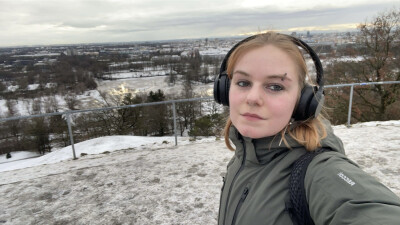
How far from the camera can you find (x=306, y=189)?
869 mm

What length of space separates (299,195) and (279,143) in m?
0.23

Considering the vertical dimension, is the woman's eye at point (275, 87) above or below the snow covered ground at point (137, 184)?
above

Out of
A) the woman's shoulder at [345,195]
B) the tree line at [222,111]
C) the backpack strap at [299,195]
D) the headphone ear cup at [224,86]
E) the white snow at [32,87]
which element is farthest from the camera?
the white snow at [32,87]

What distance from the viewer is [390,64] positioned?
15.7 metres

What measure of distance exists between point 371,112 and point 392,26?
18.8 feet

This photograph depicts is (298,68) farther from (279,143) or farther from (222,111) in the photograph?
(222,111)

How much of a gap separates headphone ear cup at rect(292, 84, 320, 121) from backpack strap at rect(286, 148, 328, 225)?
201 millimetres

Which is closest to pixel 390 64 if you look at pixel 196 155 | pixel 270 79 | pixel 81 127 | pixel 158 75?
pixel 196 155

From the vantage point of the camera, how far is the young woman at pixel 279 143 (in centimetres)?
81

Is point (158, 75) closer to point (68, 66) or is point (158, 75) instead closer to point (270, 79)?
point (68, 66)

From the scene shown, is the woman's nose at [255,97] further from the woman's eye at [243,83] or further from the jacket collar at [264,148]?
the jacket collar at [264,148]

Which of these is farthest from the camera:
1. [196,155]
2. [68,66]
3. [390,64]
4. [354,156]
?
[68,66]

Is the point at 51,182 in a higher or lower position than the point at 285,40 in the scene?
lower

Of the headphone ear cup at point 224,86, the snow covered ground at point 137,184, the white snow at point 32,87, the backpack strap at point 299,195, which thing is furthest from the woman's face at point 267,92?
the white snow at point 32,87
